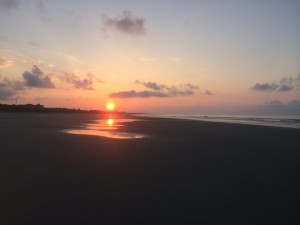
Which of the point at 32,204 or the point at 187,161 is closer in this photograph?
the point at 32,204

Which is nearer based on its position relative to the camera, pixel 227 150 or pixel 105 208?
pixel 105 208

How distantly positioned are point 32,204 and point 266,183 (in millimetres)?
6338

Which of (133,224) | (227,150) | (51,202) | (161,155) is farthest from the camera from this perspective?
(227,150)

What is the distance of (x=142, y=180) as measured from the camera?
8.56m

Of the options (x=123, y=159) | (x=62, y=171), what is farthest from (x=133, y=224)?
(x=123, y=159)

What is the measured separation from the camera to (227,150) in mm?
14805

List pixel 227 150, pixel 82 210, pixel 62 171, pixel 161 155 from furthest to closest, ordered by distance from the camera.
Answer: pixel 227 150 → pixel 161 155 → pixel 62 171 → pixel 82 210

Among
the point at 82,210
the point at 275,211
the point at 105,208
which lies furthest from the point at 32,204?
the point at 275,211

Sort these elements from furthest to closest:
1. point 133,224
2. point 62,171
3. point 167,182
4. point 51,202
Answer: point 62,171, point 167,182, point 51,202, point 133,224

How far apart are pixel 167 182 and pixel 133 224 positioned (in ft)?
10.0

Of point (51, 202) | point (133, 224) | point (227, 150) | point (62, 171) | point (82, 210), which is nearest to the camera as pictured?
point (133, 224)

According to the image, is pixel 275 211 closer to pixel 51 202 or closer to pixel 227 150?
pixel 51 202

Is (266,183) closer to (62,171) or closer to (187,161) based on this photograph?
(187,161)

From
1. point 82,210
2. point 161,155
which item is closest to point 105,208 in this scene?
point 82,210
